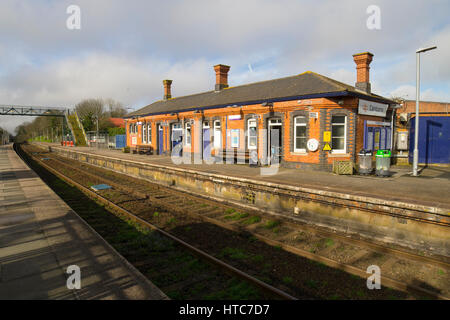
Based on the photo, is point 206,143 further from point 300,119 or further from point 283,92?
point 300,119

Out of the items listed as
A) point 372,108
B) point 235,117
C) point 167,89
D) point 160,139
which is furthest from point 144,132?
point 372,108

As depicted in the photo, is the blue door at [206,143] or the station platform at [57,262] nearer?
the station platform at [57,262]

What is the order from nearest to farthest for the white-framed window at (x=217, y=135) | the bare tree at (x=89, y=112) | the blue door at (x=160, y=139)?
the white-framed window at (x=217, y=135) → the blue door at (x=160, y=139) → the bare tree at (x=89, y=112)

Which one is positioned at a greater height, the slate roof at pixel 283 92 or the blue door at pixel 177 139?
the slate roof at pixel 283 92

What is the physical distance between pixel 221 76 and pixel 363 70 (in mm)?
11165

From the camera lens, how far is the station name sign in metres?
14.1

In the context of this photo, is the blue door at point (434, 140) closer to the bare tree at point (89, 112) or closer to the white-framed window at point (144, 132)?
the white-framed window at point (144, 132)

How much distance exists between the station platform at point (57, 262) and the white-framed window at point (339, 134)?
11.9 metres

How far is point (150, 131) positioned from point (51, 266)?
23.1 meters

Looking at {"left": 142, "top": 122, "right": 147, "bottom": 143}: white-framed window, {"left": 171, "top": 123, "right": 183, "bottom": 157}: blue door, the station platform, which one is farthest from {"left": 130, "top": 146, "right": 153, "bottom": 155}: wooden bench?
the station platform

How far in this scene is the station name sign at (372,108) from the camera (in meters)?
14.1

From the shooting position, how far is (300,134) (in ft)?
→ 48.9

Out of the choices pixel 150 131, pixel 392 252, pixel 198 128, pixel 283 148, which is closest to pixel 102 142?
pixel 150 131

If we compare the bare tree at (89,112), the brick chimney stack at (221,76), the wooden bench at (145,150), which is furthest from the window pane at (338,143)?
the bare tree at (89,112)
